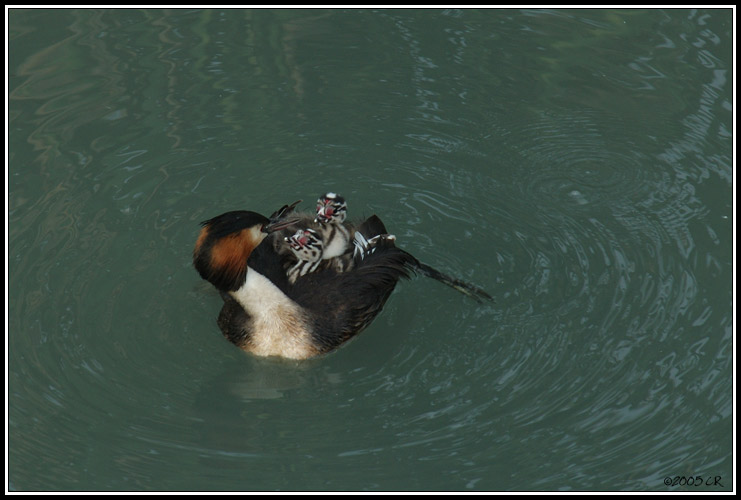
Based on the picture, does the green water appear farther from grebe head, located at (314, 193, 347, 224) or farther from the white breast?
grebe head, located at (314, 193, 347, 224)

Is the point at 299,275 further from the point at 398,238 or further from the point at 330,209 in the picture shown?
the point at 398,238

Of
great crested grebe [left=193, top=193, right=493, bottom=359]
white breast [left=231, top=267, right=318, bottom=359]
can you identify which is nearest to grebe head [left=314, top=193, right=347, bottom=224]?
great crested grebe [left=193, top=193, right=493, bottom=359]

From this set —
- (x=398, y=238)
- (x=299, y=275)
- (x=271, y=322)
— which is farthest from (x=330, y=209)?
(x=271, y=322)

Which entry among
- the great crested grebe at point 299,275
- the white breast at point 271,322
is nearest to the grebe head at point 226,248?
the great crested grebe at point 299,275

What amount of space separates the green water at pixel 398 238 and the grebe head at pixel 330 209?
25.4 inches

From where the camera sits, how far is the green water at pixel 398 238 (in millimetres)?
6059

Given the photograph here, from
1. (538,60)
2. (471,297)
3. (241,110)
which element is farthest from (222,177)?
(538,60)

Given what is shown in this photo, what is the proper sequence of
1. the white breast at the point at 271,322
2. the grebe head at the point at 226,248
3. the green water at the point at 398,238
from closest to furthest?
the green water at the point at 398,238 → the grebe head at the point at 226,248 → the white breast at the point at 271,322

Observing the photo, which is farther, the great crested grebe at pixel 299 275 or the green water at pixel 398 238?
the great crested grebe at pixel 299 275

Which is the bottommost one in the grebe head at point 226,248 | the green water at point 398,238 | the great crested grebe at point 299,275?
the green water at point 398,238

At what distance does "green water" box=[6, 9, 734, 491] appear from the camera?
6059 mm

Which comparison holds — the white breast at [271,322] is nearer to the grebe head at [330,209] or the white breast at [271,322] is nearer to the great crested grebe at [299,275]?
the great crested grebe at [299,275]

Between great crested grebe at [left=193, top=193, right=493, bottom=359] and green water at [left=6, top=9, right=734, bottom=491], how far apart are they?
0.49 feet

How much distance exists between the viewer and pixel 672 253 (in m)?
7.33
